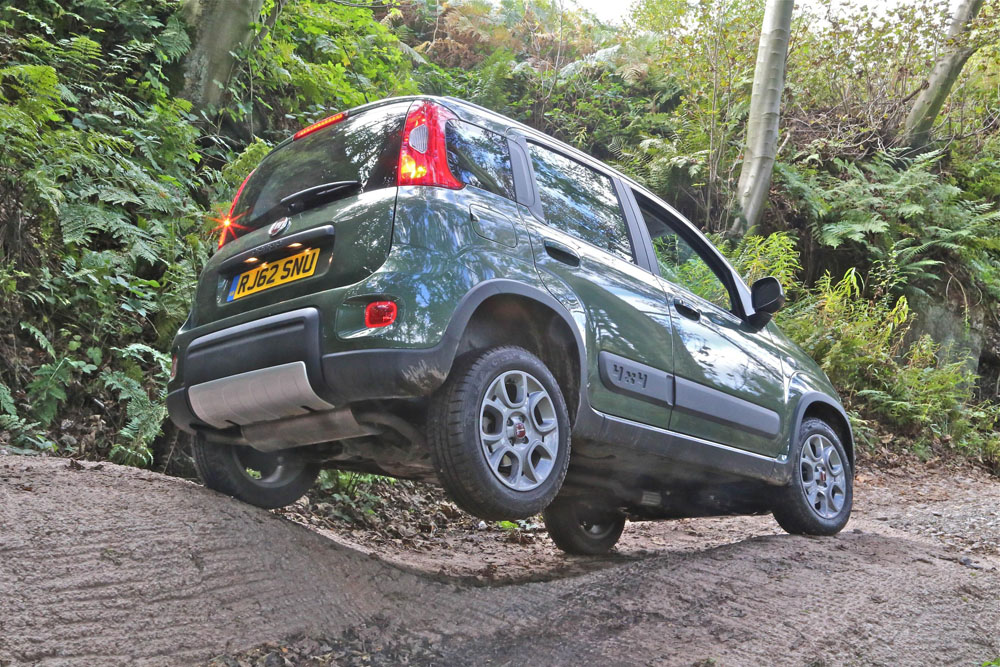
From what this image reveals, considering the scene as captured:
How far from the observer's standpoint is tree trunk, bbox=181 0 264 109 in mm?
7582

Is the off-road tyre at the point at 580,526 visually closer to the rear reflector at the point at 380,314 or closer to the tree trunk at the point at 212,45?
the rear reflector at the point at 380,314

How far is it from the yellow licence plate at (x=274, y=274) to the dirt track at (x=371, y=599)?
97cm

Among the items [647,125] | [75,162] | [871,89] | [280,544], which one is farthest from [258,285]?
[871,89]

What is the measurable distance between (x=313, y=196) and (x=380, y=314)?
81 cm

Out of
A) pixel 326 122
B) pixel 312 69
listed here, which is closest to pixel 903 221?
pixel 312 69

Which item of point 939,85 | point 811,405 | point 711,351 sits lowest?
point 811,405

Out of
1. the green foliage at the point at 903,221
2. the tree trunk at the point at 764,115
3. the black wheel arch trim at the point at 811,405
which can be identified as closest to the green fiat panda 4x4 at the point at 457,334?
the black wheel arch trim at the point at 811,405

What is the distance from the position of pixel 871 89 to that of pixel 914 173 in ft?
6.81

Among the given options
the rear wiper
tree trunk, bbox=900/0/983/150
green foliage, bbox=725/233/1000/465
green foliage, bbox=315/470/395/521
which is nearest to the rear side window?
the rear wiper

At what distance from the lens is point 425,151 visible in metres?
3.21

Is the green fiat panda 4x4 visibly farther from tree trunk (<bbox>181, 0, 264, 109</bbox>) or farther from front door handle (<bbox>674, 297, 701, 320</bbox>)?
tree trunk (<bbox>181, 0, 264, 109</bbox>)

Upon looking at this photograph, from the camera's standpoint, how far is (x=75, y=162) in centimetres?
565

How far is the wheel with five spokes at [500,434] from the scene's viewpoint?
2906 millimetres

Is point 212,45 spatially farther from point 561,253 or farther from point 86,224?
point 561,253
